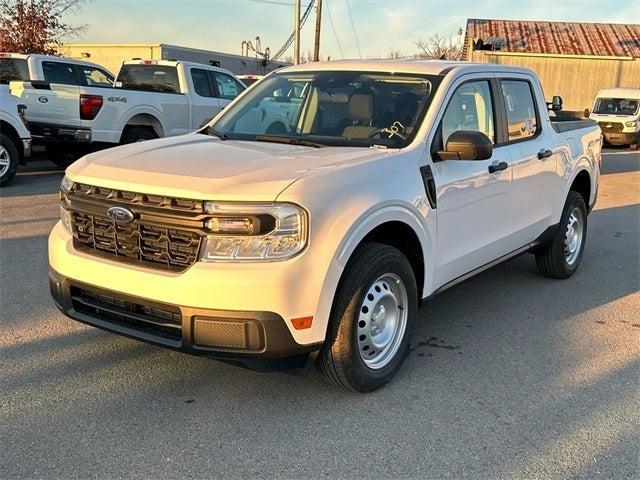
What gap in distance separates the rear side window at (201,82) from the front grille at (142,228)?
9333 millimetres

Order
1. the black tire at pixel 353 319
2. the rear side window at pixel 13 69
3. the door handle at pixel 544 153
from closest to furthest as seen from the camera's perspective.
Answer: the black tire at pixel 353 319, the door handle at pixel 544 153, the rear side window at pixel 13 69

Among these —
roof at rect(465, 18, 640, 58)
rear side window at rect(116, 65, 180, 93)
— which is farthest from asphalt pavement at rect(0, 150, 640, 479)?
roof at rect(465, 18, 640, 58)

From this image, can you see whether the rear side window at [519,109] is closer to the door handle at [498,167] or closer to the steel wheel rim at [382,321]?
the door handle at [498,167]

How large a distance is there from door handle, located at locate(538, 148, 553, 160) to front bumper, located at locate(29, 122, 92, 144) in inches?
303

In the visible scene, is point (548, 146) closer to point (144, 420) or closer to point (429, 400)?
point (429, 400)

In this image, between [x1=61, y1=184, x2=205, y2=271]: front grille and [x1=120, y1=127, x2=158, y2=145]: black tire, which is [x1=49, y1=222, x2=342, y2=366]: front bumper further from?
[x1=120, y1=127, x2=158, y2=145]: black tire

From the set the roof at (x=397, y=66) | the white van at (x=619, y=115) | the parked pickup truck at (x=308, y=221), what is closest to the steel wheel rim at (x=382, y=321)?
the parked pickup truck at (x=308, y=221)

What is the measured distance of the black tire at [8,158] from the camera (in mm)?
9297

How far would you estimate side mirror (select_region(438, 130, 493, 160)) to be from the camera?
3.84 m

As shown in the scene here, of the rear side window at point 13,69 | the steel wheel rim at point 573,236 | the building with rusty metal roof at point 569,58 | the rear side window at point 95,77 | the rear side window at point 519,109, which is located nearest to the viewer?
the rear side window at point 519,109

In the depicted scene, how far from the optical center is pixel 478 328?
15.6 feet

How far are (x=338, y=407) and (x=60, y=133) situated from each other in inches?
342

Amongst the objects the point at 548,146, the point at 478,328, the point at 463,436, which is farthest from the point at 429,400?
the point at 548,146

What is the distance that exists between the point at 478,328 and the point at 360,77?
2.03 m
